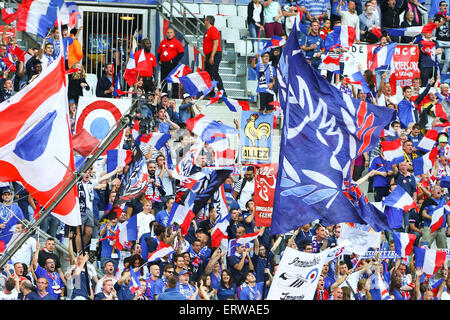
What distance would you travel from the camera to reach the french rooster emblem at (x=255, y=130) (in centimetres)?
1959

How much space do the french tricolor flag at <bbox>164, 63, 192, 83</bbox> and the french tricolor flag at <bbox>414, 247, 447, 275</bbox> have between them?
5.72 m

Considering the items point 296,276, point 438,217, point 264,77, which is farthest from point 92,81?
point 296,276

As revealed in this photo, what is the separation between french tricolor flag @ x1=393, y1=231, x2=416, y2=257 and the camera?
18.3 meters

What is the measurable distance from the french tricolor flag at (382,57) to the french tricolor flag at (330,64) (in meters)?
1.17

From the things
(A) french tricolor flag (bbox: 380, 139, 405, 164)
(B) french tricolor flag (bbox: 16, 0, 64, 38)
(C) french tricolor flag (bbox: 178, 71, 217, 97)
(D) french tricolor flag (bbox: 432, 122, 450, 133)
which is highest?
(B) french tricolor flag (bbox: 16, 0, 64, 38)

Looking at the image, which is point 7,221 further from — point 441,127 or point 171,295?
point 441,127

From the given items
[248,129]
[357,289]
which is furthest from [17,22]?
[357,289]

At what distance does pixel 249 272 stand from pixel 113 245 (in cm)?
201

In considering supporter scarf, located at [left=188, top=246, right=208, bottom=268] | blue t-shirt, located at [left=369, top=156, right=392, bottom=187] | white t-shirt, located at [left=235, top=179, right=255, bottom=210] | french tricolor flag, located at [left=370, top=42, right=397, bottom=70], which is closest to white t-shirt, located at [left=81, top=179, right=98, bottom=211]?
supporter scarf, located at [left=188, top=246, right=208, bottom=268]

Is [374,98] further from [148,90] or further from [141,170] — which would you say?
[141,170]

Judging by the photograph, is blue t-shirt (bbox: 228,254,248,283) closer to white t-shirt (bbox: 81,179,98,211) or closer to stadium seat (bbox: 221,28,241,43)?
white t-shirt (bbox: 81,179,98,211)

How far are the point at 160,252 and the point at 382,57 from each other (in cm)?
840

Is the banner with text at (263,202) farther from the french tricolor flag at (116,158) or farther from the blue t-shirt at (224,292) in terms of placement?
the french tricolor flag at (116,158)

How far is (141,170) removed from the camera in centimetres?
1828
